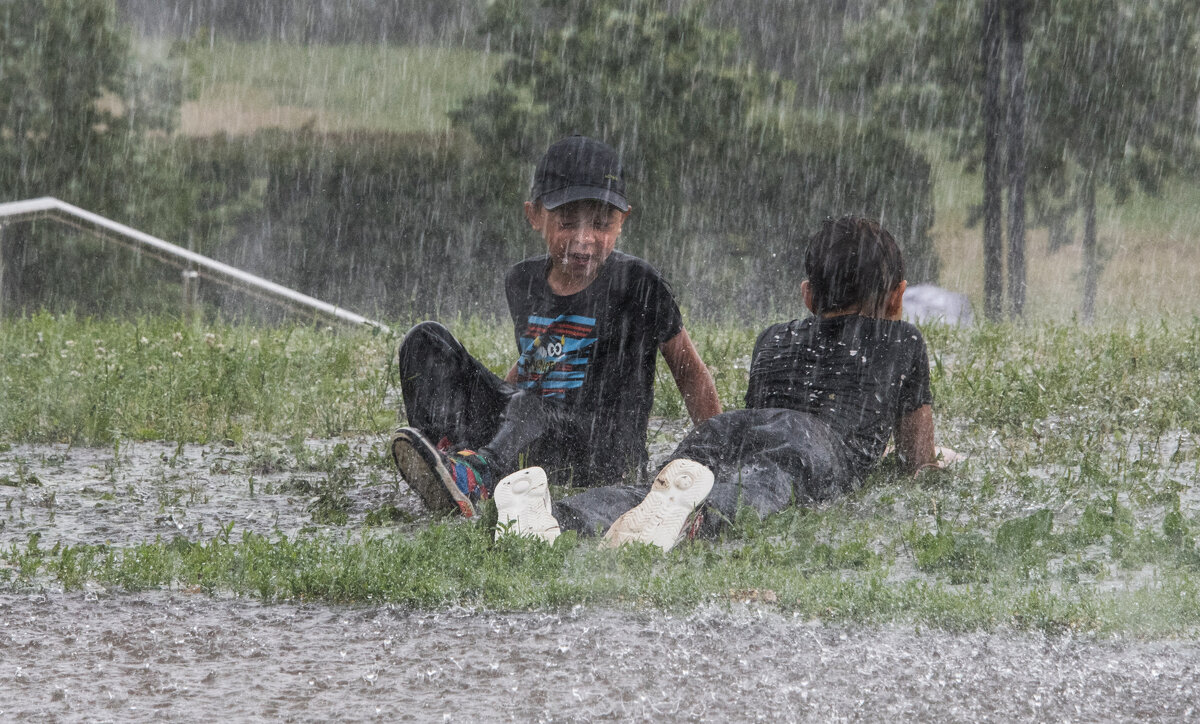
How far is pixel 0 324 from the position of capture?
31.3 ft

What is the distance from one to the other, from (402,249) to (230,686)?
1556 centimetres

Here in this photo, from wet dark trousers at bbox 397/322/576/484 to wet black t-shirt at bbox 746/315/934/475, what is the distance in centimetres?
85

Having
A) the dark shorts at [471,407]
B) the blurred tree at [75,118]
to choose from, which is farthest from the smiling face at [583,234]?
the blurred tree at [75,118]

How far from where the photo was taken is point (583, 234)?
4.64 meters

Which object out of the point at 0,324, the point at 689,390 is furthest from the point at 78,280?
the point at 689,390

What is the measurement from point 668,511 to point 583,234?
128 centimetres

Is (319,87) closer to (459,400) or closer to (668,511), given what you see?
(459,400)

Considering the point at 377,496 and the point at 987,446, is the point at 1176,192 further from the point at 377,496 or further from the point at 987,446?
the point at 377,496

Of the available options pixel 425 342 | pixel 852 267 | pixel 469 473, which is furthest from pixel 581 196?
pixel 469 473

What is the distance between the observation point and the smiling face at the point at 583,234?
15.3 feet

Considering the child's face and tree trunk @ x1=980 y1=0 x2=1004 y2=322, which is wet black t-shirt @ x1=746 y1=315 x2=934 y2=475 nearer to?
the child's face

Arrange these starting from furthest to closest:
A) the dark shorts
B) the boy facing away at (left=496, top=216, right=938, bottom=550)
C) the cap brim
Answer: the cap brim → the dark shorts → the boy facing away at (left=496, top=216, right=938, bottom=550)

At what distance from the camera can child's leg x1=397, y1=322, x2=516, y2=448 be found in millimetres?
4527

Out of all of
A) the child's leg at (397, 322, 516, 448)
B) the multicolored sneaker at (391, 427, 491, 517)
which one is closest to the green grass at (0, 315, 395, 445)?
the child's leg at (397, 322, 516, 448)
